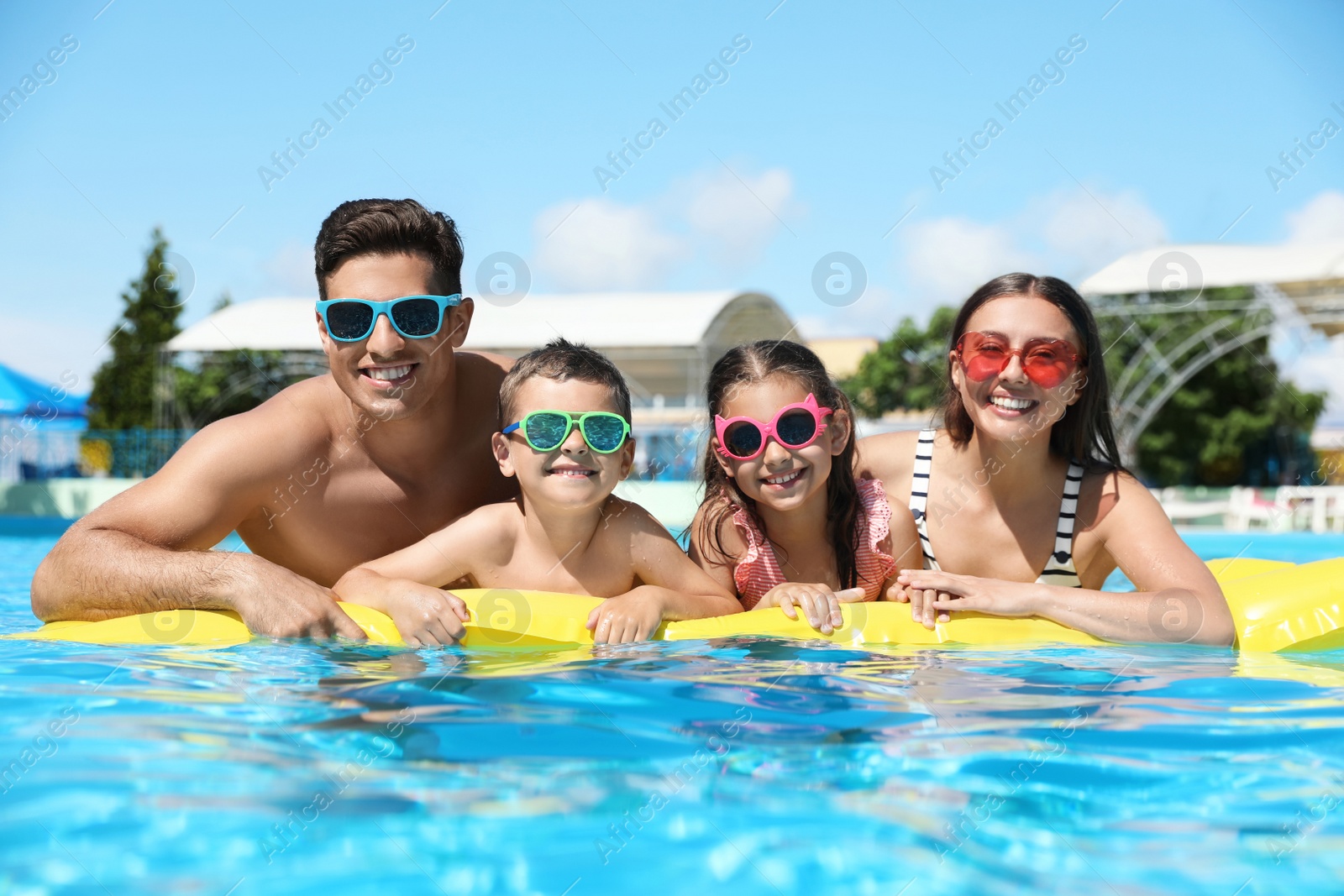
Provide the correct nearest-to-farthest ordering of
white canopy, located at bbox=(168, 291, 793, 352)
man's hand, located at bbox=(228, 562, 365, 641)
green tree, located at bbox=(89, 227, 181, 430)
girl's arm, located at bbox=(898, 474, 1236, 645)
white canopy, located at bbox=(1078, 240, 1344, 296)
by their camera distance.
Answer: man's hand, located at bbox=(228, 562, 365, 641), girl's arm, located at bbox=(898, 474, 1236, 645), white canopy, located at bbox=(1078, 240, 1344, 296), white canopy, located at bbox=(168, 291, 793, 352), green tree, located at bbox=(89, 227, 181, 430)

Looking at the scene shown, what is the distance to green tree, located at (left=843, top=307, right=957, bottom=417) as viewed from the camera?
29.5m

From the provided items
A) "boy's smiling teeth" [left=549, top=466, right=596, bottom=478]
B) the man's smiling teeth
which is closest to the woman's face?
"boy's smiling teeth" [left=549, top=466, right=596, bottom=478]

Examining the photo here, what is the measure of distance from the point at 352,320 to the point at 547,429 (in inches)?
31.7

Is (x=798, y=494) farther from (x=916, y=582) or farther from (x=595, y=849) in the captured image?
(x=595, y=849)

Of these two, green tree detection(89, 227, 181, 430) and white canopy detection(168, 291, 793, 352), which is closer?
white canopy detection(168, 291, 793, 352)

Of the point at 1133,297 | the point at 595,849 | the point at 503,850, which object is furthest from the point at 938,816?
the point at 1133,297

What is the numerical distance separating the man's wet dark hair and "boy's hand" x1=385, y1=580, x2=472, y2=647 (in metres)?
1.14

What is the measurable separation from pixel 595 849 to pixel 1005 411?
2.48 m

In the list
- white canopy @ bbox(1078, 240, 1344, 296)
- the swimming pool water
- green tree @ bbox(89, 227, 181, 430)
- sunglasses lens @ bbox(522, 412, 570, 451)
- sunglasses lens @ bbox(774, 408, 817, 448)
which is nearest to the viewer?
the swimming pool water

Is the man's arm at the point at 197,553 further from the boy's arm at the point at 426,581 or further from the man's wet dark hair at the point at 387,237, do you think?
the man's wet dark hair at the point at 387,237

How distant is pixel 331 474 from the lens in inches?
164

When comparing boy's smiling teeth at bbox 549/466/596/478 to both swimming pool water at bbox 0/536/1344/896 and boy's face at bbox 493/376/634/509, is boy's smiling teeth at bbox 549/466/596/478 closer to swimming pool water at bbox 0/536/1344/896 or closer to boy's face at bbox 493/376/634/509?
boy's face at bbox 493/376/634/509

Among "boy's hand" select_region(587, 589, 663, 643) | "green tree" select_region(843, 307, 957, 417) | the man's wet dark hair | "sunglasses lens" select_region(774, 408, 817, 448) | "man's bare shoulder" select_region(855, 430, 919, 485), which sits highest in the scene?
"green tree" select_region(843, 307, 957, 417)

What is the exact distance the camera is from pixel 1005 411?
3844 mm
